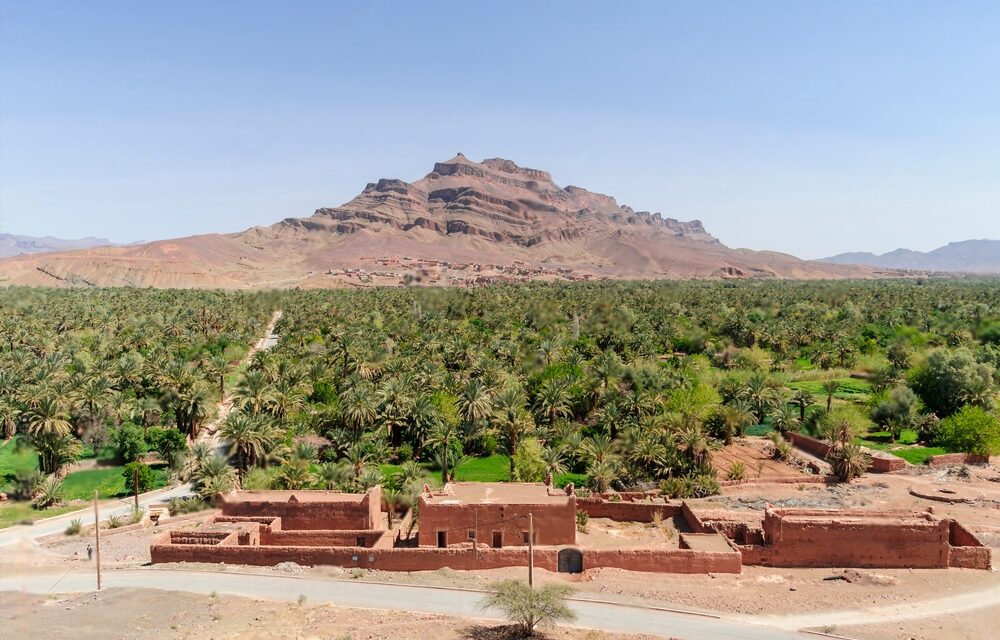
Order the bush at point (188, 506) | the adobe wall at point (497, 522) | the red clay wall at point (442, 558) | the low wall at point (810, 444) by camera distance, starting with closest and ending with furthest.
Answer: the red clay wall at point (442, 558) → the adobe wall at point (497, 522) → the bush at point (188, 506) → the low wall at point (810, 444)

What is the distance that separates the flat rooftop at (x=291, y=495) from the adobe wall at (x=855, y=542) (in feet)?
54.3

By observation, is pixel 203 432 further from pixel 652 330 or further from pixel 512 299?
pixel 512 299

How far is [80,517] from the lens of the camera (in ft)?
108

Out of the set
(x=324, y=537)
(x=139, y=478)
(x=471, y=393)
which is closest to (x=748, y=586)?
(x=324, y=537)

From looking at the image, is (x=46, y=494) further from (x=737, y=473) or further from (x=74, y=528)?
(x=737, y=473)

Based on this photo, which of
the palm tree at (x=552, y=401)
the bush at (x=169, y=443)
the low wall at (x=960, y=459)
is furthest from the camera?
the palm tree at (x=552, y=401)

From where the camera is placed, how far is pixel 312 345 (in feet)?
222

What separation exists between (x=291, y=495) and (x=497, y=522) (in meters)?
9.38

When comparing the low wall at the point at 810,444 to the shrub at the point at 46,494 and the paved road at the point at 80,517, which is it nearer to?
the paved road at the point at 80,517

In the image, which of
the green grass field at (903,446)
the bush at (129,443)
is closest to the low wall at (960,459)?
the green grass field at (903,446)

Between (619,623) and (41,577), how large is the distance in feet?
65.2

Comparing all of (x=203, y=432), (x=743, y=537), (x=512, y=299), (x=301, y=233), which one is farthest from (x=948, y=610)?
(x=301, y=233)

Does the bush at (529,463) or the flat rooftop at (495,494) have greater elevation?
the flat rooftop at (495,494)

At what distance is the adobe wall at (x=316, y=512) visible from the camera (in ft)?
95.2
